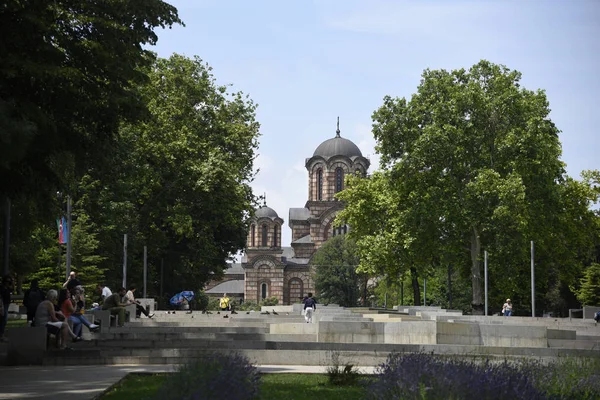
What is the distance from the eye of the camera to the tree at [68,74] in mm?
16062

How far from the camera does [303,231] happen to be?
143 m

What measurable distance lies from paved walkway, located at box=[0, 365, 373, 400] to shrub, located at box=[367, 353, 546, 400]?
4.27 metres

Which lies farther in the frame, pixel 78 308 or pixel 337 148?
Answer: pixel 337 148

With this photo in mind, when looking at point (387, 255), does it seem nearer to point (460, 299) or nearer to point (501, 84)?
point (501, 84)

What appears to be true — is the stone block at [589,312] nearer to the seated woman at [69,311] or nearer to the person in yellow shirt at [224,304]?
the person in yellow shirt at [224,304]

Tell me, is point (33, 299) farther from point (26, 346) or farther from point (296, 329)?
point (296, 329)

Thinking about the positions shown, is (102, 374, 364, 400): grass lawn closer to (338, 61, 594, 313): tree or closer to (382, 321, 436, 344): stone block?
Result: (382, 321, 436, 344): stone block

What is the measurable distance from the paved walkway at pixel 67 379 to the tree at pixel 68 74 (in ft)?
9.59

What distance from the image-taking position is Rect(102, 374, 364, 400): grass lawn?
13.2 m

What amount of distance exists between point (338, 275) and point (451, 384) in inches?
Answer: 4189

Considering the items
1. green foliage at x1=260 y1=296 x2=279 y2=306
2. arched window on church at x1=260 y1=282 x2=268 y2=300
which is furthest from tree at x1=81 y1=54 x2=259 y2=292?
arched window on church at x1=260 y1=282 x2=268 y2=300

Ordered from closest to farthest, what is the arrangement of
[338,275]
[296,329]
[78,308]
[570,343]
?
[570,343] < [78,308] < [296,329] < [338,275]

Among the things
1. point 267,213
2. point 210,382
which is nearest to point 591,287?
point 210,382

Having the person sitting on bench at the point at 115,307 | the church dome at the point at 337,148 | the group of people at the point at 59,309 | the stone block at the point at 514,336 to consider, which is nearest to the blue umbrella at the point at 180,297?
the group of people at the point at 59,309
